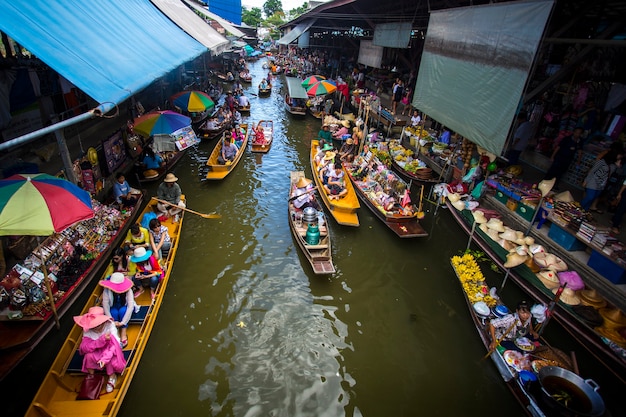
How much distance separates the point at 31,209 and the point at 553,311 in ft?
32.9

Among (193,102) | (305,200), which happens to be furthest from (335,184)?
(193,102)

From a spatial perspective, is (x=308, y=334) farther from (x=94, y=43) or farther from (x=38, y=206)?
(x=94, y=43)

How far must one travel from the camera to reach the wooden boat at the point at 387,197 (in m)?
10.1

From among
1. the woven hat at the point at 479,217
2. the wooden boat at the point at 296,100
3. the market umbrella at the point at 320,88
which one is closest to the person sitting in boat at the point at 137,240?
the woven hat at the point at 479,217

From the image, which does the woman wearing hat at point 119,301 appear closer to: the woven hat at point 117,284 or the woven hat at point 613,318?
the woven hat at point 117,284

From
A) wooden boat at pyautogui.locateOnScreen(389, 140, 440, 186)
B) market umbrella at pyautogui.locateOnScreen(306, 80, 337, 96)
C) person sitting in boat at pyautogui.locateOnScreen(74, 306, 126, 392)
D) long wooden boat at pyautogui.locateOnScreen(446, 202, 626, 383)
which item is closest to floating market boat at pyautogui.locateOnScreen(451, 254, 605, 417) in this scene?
long wooden boat at pyautogui.locateOnScreen(446, 202, 626, 383)

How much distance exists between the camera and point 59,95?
33.6 ft

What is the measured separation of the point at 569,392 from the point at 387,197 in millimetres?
6866

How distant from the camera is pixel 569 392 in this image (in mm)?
5461

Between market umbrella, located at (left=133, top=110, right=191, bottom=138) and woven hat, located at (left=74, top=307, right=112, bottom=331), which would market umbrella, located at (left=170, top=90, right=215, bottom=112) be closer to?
market umbrella, located at (left=133, top=110, right=191, bottom=138)

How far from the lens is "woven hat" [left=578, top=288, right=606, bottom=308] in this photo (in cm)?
654

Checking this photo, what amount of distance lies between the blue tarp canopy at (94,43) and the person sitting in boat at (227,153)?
4256mm

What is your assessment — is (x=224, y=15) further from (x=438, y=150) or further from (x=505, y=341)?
(x=505, y=341)

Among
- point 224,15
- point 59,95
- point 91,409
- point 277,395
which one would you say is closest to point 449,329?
point 277,395
